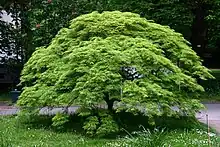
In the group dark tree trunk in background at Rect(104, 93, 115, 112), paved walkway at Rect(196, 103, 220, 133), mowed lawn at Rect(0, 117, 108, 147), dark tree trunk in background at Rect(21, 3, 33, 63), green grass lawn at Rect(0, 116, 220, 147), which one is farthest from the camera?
dark tree trunk in background at Rect(21, 3, 33, 63)

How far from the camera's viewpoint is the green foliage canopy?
8094 mm

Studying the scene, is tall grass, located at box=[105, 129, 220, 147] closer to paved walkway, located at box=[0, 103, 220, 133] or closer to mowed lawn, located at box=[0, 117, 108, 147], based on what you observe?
mowed lawn, located at box=[0, 117, 108, 147]

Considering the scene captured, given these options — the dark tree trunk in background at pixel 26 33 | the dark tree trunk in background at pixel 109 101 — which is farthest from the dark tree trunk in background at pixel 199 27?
the dark tree trunk in background at pixel 109 101

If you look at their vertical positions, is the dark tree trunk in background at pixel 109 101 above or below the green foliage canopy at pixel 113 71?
below

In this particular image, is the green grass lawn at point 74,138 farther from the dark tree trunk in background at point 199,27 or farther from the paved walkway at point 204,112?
the dark tree trunk in background at point 199,27

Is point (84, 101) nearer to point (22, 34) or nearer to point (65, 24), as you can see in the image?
point (65, 24)

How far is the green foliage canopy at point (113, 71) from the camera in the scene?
319 inches

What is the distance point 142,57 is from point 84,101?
1.40m

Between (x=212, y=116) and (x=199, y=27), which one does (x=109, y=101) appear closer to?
(x=212, y=116)

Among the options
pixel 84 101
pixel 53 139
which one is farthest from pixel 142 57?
pixel 53 139

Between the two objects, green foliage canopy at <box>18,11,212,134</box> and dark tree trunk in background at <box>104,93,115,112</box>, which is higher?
green foliage canopy at <box>18,11,212,134</box>

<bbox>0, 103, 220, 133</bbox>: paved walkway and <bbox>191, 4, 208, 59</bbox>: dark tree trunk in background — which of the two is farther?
<bbox>191, 4, 208, 59</bbox>: dark tree trunk in background

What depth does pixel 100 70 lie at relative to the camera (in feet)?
→ 26.9

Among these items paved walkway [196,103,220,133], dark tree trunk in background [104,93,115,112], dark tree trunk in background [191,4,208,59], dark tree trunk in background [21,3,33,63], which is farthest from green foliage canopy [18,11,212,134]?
dark tree trunk in background [191,4,208,59]
